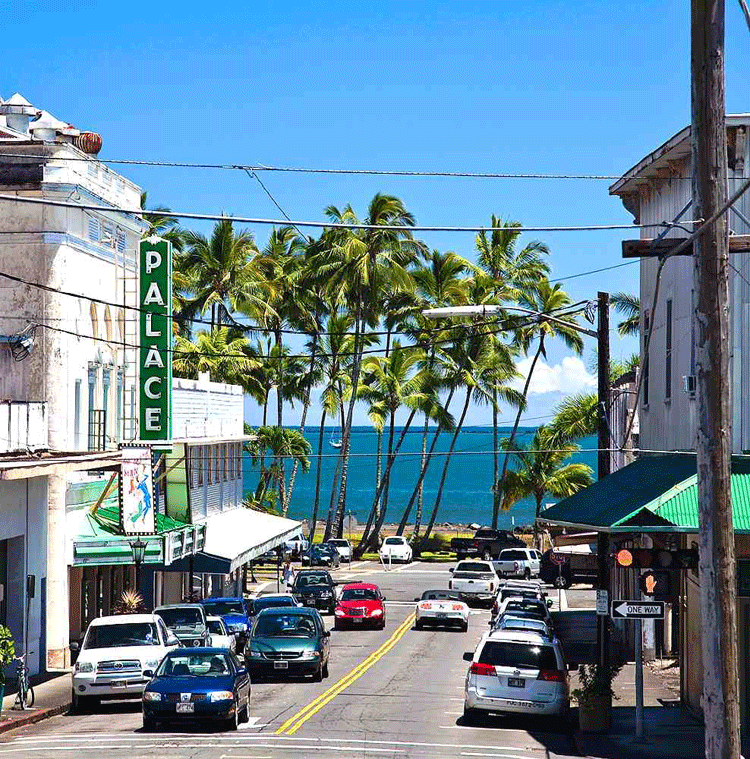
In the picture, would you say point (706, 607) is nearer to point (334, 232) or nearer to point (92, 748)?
point (92, 748)

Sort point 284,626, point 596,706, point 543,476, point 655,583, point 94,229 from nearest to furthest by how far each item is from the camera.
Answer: point 655,583 → point 596,706 → point 284,626 → point 94,229 → point 543,476

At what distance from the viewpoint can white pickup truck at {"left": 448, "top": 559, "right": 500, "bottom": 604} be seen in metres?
54.8

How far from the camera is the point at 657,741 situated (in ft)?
75.4

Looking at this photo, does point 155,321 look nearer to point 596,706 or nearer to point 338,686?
point 338,686

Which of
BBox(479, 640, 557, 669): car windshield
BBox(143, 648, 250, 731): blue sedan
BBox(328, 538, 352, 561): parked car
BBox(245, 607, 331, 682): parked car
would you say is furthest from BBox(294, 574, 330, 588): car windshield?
BBox(143, 648, 250, 731): blue sedan

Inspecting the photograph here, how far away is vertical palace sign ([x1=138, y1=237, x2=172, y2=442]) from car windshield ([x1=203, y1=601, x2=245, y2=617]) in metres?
5.14

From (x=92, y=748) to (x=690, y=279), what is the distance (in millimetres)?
13729

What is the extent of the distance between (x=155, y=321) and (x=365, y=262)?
125ft

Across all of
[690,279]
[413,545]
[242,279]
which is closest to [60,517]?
[690,279]

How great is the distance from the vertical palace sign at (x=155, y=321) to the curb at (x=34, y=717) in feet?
46.7

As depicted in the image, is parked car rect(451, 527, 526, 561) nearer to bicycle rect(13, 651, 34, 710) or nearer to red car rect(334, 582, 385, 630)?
red car rect(334, 582, 385, 630)

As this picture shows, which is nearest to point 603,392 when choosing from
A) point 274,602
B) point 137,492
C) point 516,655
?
point 516,655

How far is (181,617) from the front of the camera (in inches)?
1342

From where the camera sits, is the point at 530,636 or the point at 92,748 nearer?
the point at 92,748
